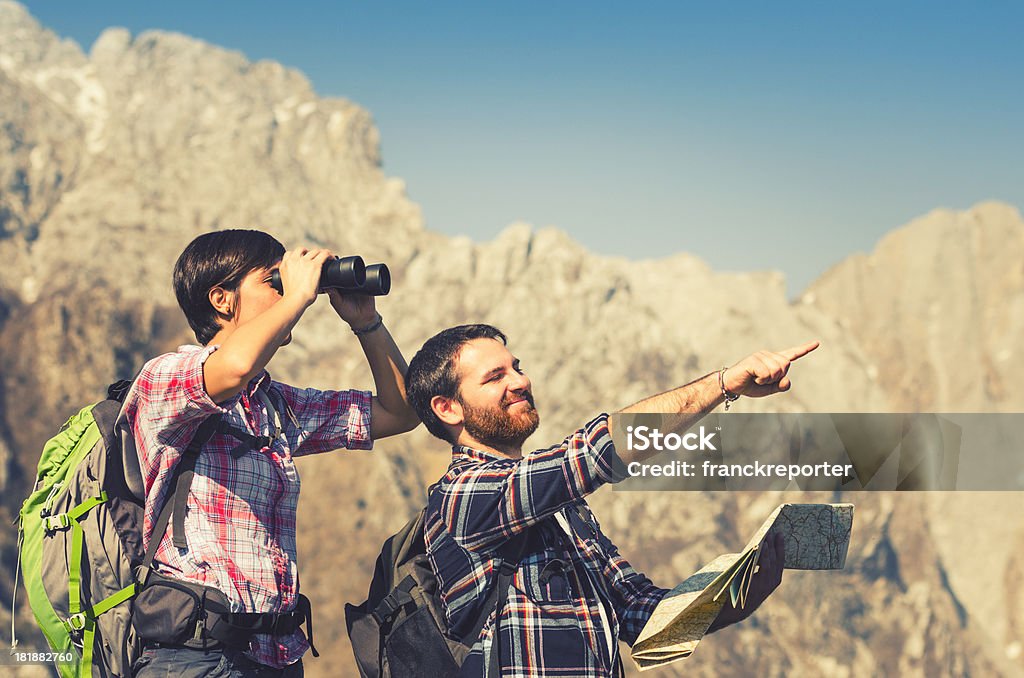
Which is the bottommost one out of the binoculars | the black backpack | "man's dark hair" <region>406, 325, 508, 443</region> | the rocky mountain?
the black backpack

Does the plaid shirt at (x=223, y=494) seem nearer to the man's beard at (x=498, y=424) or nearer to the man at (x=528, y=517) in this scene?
the man at (x=528, y=517)

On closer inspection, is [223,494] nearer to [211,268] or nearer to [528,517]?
[211,268]

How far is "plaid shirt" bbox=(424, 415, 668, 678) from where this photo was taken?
11.0ft

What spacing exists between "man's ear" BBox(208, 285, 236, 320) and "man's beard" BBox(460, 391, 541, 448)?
1.02 metres

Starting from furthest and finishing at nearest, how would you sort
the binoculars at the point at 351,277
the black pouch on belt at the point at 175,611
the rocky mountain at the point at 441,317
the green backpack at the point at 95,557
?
the rocky mountain at the point at 441,317 → the binoculars at the point at 351,277 → the green backpack at the point at 95,557 → the black pouch on belt at the point at 175,611

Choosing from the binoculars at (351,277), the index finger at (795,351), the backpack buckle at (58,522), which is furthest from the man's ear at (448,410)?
the backpack buckle at (58,522)

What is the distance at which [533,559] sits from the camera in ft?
12.1

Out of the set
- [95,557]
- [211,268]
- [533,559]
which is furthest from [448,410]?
[95,557]

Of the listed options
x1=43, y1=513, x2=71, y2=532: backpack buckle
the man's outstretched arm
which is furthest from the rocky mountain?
the man's outstretched arm

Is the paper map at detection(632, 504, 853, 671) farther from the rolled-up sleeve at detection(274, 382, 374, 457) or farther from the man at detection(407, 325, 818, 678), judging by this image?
the rolled-up sleeve at detection(274, 382, 374, 457)

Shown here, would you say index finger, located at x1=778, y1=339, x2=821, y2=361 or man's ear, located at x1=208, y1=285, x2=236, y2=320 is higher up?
man's ear, located at x1=208, y1=285, x2=236, y2=320

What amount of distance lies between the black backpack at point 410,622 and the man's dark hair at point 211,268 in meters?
1.17

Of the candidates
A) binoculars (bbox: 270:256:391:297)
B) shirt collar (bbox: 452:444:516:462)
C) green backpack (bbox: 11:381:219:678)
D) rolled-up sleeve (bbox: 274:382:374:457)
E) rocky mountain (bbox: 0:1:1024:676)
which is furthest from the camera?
rocky mountain (bbox: 0:1:1024:676)

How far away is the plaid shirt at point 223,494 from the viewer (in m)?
3.32
